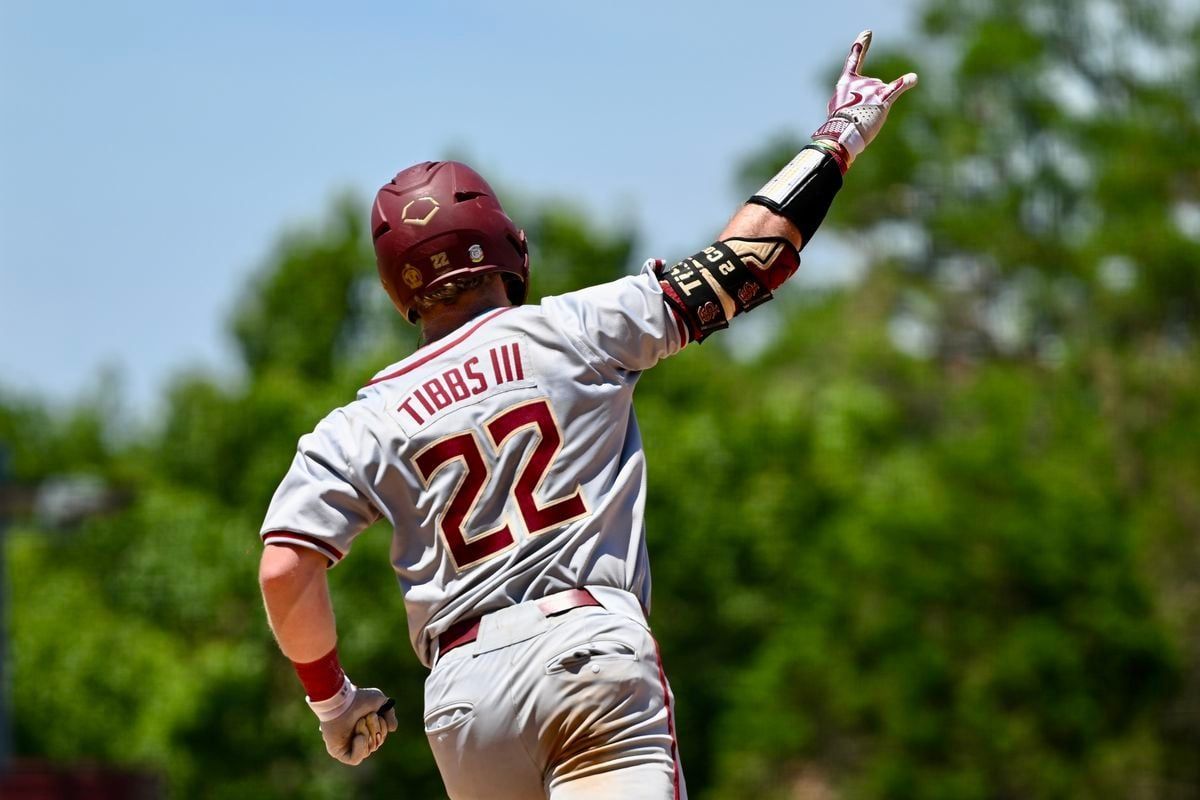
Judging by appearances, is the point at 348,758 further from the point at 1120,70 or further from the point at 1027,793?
the point at 1120,70

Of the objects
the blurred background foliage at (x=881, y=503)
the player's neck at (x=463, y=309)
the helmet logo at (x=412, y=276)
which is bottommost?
the blurred background foliage at (x=881, y=503)

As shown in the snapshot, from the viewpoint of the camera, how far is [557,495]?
465 cm

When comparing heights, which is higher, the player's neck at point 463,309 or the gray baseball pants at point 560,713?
the player's neck at point 463,309

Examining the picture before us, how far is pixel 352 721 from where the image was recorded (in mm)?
4945

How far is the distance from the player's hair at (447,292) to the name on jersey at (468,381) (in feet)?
0.86

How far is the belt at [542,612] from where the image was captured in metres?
4.56

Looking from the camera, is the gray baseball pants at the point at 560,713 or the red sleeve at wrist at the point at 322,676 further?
the red sleeve at wrist at the point at 322,676

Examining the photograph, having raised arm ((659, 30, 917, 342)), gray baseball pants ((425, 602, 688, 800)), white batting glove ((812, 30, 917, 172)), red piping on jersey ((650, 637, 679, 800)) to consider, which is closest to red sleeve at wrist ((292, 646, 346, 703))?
gray baseball pants ((425, 602, 688, 800))

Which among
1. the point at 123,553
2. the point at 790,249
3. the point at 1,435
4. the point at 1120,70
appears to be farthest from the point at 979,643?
the point at 1,435

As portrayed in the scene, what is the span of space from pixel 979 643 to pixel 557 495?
30.7 metres

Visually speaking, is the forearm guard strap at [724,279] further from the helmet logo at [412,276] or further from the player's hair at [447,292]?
the helmet logo at [412,276]

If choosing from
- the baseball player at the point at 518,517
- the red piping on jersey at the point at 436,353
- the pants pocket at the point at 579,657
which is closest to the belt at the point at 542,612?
the baseball player at the point at 518,517

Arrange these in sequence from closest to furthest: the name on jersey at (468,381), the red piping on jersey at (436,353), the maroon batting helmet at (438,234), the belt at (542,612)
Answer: the belt at (542,612), the name on jersey at (468,381), the red piping on jersey at (436,353), the maroon batting helmet at (438,234)

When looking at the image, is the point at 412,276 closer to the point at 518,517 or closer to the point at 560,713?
the point at 518,517
